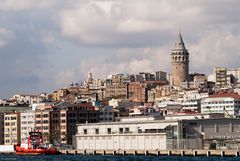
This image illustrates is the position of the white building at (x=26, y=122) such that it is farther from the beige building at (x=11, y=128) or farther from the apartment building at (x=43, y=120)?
the beige building at (x=11, y=128)

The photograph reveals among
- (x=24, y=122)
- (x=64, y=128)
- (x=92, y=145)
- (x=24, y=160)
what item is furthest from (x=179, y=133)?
(x=24, y=122)

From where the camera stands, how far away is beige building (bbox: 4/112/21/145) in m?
186

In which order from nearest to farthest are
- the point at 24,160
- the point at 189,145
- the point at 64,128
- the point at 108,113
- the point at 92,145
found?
the point at 24,160
the point at 189,145
the point at 92,145
the point at 64,128
the point at 108,113

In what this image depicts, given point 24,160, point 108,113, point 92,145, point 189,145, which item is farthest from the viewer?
point 108,113

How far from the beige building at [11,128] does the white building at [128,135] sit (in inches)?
1432

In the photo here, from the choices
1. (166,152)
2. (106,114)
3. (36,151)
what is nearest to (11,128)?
(106,114)

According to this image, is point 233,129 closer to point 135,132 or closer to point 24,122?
point 135,132

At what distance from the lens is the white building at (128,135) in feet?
440

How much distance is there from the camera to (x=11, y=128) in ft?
619

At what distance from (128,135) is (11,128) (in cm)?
5539

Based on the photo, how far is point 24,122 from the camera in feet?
609

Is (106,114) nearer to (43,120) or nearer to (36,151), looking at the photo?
(43,120)

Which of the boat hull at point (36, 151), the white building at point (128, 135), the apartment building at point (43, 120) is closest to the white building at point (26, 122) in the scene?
the apartment building at point (43, 120)

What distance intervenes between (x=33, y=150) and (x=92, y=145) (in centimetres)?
1267
